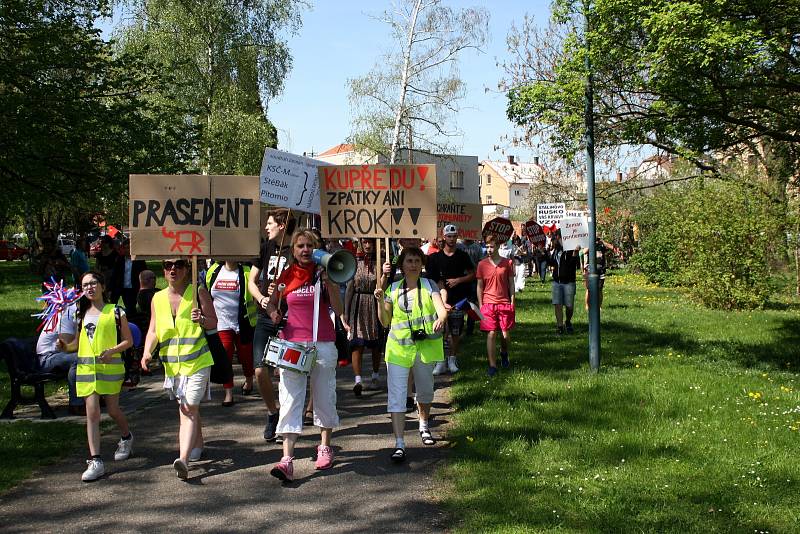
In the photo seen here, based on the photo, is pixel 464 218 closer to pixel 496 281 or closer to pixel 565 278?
pixel 565 278

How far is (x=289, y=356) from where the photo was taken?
22.4 ft

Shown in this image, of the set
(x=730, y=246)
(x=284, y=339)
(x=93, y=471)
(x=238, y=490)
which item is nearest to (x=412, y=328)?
(x=284, y=339)

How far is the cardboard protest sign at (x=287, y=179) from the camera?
11609 mm

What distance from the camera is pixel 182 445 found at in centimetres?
682

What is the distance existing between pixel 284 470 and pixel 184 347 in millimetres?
1247

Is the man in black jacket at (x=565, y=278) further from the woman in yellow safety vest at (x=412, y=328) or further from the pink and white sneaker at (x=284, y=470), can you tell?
the pink and white sneaker at (x=284, y=470)

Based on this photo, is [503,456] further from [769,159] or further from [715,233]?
[769,159]

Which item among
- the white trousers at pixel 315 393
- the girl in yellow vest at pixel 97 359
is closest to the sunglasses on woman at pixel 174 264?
the girl in yellow vest at pixel 97 359

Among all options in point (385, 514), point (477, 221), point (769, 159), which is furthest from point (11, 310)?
point (769, 159)

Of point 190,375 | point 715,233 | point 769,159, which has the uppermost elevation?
point 769,159

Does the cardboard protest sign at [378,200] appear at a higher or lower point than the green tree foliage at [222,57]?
lower

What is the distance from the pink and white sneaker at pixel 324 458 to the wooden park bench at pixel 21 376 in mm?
3599

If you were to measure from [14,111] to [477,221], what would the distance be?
935 centimetres

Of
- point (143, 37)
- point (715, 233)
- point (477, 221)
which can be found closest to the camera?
point (477, 221)
